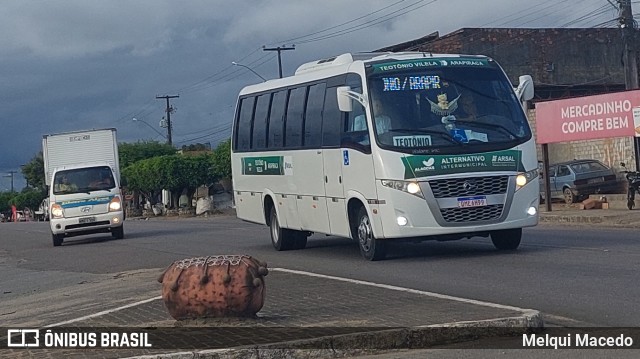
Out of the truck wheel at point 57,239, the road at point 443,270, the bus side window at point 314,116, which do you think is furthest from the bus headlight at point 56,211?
the bus side window at point 314,116

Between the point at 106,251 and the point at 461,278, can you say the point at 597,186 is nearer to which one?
the point at 106,251

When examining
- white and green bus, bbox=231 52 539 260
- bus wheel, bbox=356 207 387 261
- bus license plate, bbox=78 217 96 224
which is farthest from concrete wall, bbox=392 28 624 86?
bus wheel, bbox=356 207 387 261

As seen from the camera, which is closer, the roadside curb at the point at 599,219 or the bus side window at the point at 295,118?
the bus side window at the point at 295,118

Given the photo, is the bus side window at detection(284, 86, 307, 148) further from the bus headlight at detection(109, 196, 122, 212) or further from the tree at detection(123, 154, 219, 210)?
the tree at detection(123, 154, 219, 210)

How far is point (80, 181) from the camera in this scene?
30.3 m

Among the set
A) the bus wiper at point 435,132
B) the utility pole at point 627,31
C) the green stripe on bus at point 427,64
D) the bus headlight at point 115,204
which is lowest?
the bus headlight at point 115,204

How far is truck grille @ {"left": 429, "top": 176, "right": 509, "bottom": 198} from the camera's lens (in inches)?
608

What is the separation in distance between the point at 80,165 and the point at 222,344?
22.8 m

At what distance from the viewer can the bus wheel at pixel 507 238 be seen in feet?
55.3

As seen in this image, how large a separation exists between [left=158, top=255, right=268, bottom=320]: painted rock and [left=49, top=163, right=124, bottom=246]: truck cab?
21.4m

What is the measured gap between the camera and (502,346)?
8633 mm

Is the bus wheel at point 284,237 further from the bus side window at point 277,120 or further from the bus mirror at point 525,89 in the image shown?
the bus mirror at point 525,89

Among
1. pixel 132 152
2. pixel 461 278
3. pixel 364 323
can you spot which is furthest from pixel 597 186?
pixel 132 152

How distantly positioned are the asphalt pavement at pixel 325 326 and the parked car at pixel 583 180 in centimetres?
2495
